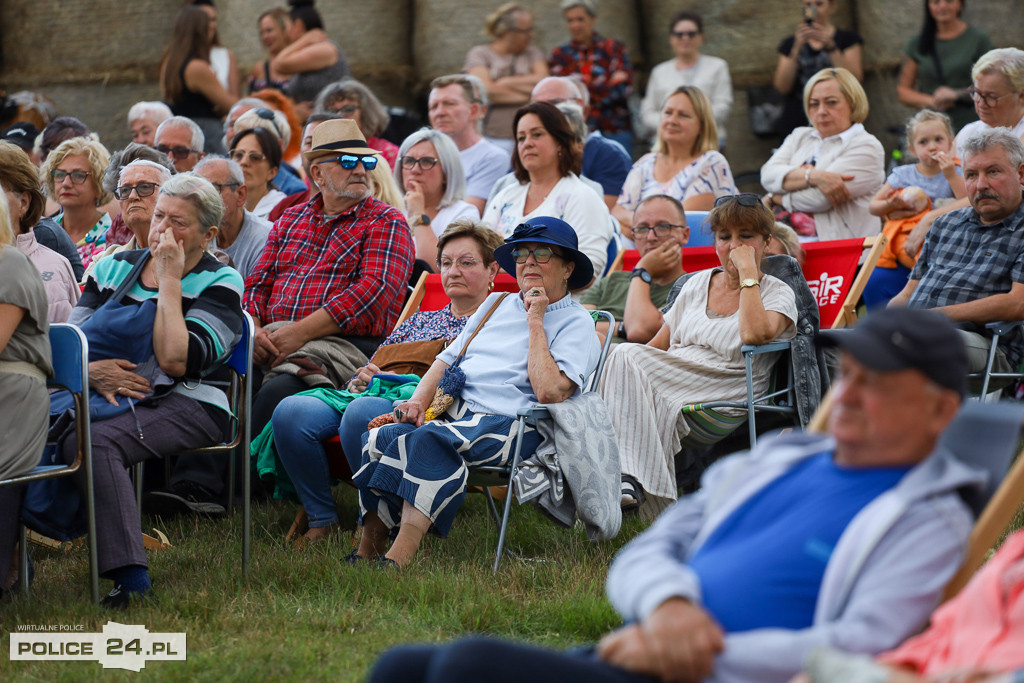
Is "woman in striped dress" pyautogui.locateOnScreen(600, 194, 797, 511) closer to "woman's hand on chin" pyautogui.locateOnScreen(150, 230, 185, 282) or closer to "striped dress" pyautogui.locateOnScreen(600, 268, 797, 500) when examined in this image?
"striped dress" pyautogui.locateOnScreen(600, 268, 797, 500)

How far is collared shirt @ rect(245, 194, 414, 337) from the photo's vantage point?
580 cm

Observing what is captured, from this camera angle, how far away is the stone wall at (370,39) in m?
10.3

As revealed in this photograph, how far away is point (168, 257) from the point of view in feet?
14.5

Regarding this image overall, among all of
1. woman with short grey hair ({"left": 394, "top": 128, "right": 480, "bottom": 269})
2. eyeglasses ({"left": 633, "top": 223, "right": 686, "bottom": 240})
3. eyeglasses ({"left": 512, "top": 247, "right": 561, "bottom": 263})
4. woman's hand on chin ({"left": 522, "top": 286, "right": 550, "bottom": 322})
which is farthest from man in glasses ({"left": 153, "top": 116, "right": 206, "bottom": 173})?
woman's hand on chin ({"left": 522, "top": 286, "right": 550, "bottom": 322})

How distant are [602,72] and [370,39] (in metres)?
2.64

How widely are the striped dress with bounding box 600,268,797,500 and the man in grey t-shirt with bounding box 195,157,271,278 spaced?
2232 mm

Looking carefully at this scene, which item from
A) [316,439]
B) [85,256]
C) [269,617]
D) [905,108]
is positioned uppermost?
[905,108]

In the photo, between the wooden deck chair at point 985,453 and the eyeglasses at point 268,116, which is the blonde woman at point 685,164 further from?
the wooden deck chair at point 985,453

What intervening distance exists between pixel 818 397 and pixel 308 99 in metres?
5.76

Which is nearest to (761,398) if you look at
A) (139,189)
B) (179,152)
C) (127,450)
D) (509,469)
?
(509,469)

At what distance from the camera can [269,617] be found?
395 cm

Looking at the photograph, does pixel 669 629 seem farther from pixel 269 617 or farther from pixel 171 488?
pixel 171 488

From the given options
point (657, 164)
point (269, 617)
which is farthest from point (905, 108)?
point (269, 617)

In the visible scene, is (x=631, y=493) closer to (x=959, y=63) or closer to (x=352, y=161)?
(x=352, y=161)
